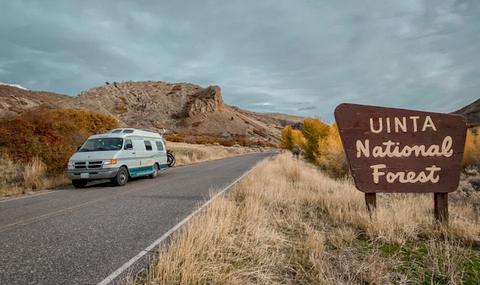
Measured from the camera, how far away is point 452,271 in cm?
250

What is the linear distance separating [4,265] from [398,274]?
14.8 feet

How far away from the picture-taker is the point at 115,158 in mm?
9188

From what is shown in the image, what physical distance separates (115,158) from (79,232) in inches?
215

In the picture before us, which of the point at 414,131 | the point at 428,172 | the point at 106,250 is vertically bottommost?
the point at 106,250

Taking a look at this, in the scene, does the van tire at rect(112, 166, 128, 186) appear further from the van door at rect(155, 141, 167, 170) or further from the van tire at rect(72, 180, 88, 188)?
the van door at rect(155, 141, 167, 170)

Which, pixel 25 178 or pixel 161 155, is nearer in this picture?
pixel 25 178

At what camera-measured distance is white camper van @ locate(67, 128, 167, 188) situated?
29.2 feet

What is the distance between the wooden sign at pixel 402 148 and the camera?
13.6ft

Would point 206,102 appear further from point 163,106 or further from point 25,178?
point 25,178

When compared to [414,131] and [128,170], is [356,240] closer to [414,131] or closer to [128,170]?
[414,131]

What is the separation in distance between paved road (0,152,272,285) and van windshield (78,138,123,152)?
266 cm

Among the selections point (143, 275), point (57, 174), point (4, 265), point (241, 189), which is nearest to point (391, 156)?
point (241, 189)

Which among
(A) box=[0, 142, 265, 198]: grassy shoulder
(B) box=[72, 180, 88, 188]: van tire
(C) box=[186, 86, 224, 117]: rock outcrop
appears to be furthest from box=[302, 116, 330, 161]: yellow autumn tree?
(C) box=[186, 86, 224, 117]: rock outcrop

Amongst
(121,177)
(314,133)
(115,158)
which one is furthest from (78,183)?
(314,133)
